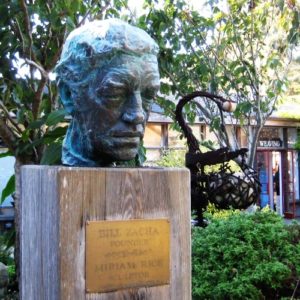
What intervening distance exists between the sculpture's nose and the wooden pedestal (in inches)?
9.9

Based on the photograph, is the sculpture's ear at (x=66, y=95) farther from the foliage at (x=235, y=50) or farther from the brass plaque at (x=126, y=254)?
the foliage at (x=235, y=50)

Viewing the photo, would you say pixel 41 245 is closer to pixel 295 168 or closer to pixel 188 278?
pixel 188 278

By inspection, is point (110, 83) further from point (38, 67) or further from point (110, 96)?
point (38, 67)

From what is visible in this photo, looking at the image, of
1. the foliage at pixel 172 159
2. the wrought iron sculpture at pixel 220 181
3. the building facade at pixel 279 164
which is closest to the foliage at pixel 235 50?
the wrought iron sculpture at pixel 220 181

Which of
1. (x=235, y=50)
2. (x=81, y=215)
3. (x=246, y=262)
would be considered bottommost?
(x=246, y=262)

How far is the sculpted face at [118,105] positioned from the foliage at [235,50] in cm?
461

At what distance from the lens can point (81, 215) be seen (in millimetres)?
2359

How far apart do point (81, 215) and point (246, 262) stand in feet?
10.2

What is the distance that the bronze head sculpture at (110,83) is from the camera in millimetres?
2498

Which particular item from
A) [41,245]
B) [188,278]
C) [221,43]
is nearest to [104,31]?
[41,245]

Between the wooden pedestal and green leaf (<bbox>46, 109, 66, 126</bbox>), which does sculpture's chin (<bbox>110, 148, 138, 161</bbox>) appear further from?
green leaf (<bbox>46, 109, 66, 126</bbox>)

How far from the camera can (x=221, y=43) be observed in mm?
8078

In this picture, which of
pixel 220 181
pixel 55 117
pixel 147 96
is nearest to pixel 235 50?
pixel 220 181

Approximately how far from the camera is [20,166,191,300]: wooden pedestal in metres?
2.32
